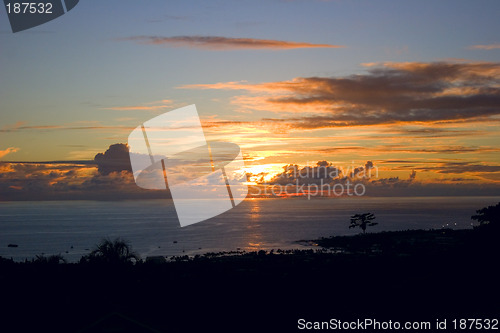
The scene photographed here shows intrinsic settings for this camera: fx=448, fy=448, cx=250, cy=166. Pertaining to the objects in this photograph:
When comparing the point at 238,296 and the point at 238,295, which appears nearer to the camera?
the point at 238,296

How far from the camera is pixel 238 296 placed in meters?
27.9

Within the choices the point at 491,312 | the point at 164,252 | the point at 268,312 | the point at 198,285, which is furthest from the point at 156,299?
the point at 164,252

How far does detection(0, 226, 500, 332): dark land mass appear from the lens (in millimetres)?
20391

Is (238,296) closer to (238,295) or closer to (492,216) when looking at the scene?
(238,295)

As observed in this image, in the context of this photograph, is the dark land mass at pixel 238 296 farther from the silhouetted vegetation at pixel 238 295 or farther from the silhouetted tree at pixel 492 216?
the silhouetted tree at pixel 492 216

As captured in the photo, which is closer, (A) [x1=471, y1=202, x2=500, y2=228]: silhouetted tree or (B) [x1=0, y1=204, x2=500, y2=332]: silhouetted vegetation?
(B) [x1=0, y1=204, x2=500, y2=332]: silhouetted vegetation

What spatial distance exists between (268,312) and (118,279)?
12591mm

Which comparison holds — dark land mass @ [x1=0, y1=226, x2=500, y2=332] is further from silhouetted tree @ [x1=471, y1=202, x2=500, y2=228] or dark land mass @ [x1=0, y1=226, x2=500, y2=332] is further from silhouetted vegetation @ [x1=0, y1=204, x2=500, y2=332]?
silhouetted tree @ [x1=471, y1=202, x2=500, y2=228]

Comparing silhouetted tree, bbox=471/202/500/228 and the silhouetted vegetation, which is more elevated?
silhouetted tree, bbox=471/202/500/228

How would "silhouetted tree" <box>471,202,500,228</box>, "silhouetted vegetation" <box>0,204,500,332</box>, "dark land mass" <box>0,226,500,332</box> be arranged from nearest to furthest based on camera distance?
"dark land mass" <box>0,226,500,332</box>, "silhouetted vegetation" <box>0,204,500,332</box>, "silhouetted tree" <box>471,202,500,228</box>

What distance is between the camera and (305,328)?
20.6m

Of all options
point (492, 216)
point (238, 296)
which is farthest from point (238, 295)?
point (492, 216)

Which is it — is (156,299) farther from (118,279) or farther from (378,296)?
(378,296)

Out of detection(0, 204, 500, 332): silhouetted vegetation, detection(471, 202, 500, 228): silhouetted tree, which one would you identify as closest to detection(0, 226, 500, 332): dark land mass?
detection(0, 204, 500, 332): silhouetted vegetation
